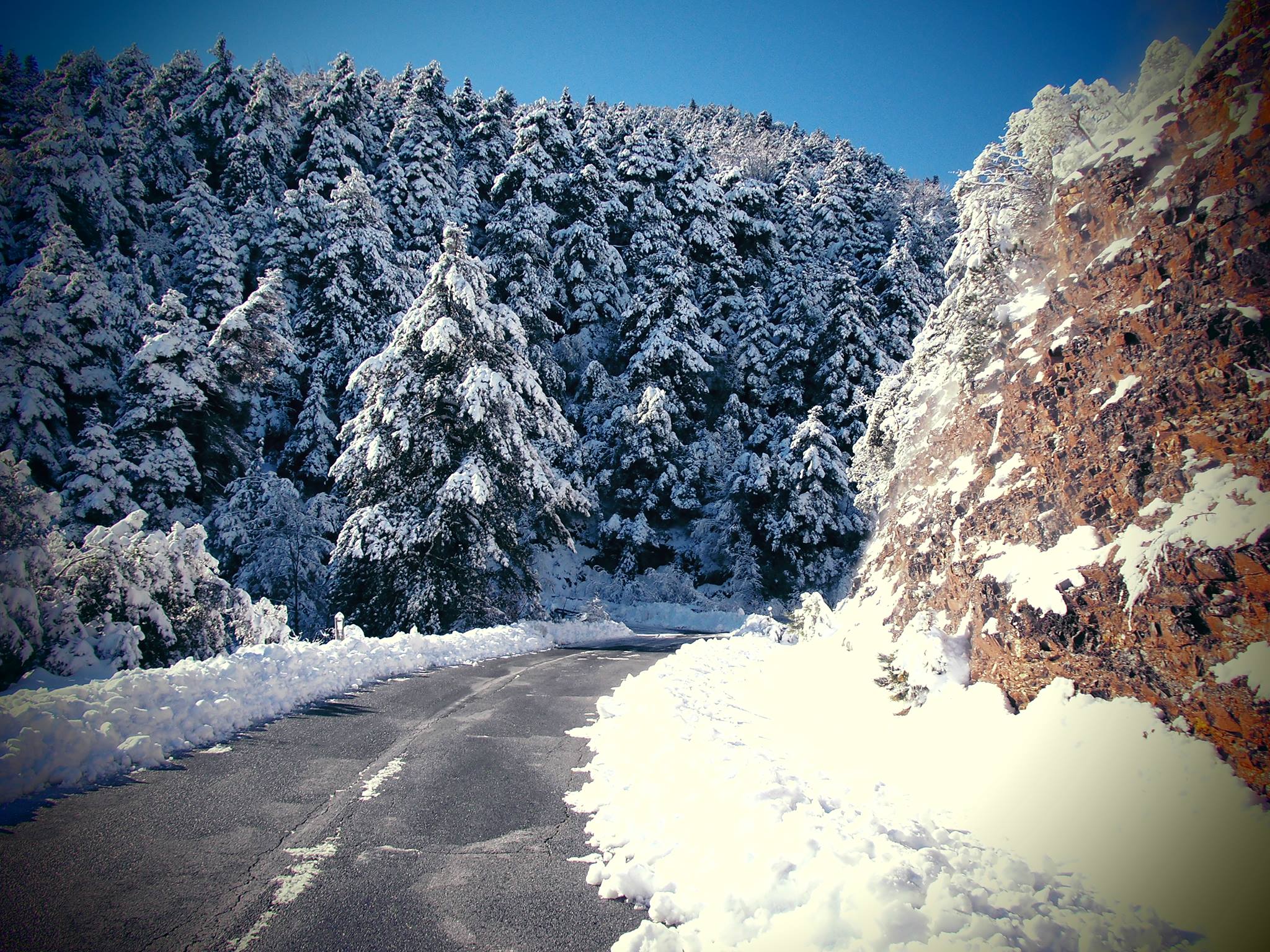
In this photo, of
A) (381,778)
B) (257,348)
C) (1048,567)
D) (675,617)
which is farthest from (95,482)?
(1048,567)

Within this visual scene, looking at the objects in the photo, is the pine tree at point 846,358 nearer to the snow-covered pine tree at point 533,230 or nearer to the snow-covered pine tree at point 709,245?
the snow-covered pine tree at point 709,245

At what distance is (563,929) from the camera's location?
124 inches

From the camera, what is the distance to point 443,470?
19.4 meters

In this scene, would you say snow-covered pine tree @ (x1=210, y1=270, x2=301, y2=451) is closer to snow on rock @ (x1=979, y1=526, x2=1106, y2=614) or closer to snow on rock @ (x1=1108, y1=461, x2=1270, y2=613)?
snow on rock @ (x1=979, y1=526, x2=1106, y2=614)

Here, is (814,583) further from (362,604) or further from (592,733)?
(592,733)

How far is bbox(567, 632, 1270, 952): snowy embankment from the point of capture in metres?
2.92

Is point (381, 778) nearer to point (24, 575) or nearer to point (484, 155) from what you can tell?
point (24, 575)

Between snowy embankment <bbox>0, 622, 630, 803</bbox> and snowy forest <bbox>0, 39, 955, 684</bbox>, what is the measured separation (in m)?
2.11

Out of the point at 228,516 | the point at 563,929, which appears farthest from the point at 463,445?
the point at 563,929

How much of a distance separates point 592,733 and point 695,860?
Result: 3690 millimetres

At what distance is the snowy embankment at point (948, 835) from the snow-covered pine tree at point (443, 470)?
1361cm

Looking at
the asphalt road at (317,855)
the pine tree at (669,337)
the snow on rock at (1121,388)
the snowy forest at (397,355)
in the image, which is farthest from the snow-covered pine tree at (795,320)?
the asphalt road at (317,855)

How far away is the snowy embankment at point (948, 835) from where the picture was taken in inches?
115

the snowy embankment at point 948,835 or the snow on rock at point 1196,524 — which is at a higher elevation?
the snow on rock at point 1196,524
